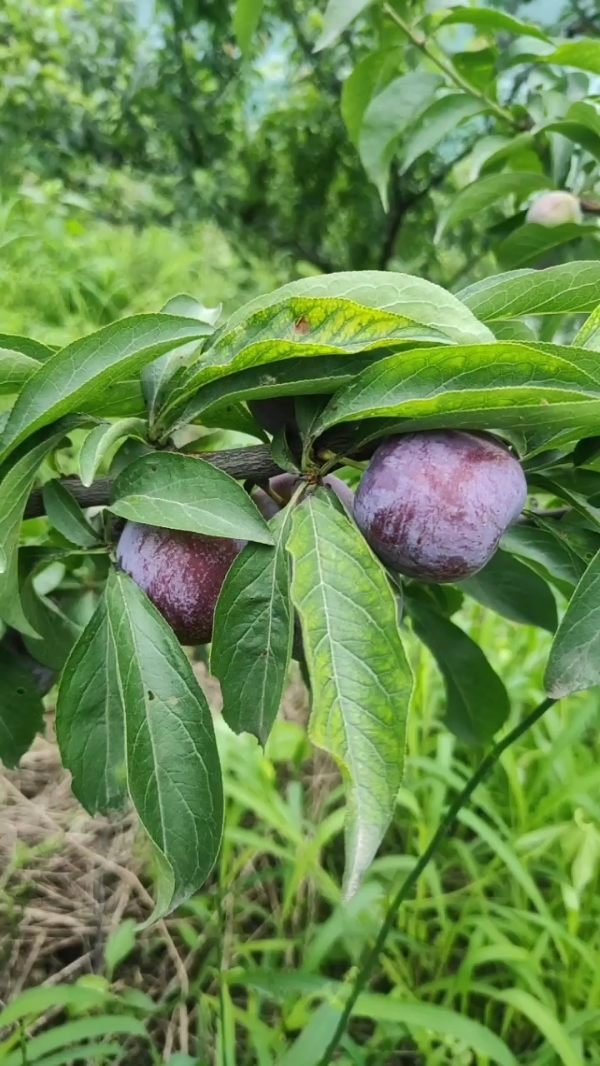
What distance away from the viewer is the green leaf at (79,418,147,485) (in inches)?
15.7

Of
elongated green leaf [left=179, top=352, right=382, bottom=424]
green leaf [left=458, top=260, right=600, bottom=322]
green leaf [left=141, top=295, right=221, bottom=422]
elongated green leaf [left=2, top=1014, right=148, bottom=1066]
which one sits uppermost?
green leaf [left=458, top=260, right=600, bottom=322]

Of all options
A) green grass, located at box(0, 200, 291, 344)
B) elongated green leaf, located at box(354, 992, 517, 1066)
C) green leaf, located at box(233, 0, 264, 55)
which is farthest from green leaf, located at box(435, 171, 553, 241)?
green grass, located at box(0, 200, 291, 344)

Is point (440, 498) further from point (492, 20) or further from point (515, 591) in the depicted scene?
point (492, 20)

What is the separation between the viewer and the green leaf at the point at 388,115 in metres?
0.92

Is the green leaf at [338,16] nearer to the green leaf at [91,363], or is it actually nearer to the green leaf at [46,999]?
the green leaf at [91,363]

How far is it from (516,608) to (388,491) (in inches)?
11.2

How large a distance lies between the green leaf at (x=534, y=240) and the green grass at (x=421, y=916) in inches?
23.7

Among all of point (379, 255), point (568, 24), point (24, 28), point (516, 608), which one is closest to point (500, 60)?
point (516, 608)

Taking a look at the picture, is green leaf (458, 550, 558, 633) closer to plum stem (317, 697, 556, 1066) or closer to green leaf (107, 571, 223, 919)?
plum stem (317, 697, 556, 1066)

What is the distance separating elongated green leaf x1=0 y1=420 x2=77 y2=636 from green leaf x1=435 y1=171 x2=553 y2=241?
633mm

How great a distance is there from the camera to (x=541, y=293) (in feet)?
1.37

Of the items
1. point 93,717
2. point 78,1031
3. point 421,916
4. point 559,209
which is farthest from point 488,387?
point 421,916

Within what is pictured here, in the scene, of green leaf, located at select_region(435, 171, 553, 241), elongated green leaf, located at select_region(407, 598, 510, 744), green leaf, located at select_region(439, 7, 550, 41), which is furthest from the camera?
green leaf, located at select_region(435, 171, 553, 241)

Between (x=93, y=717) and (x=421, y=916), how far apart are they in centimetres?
90
